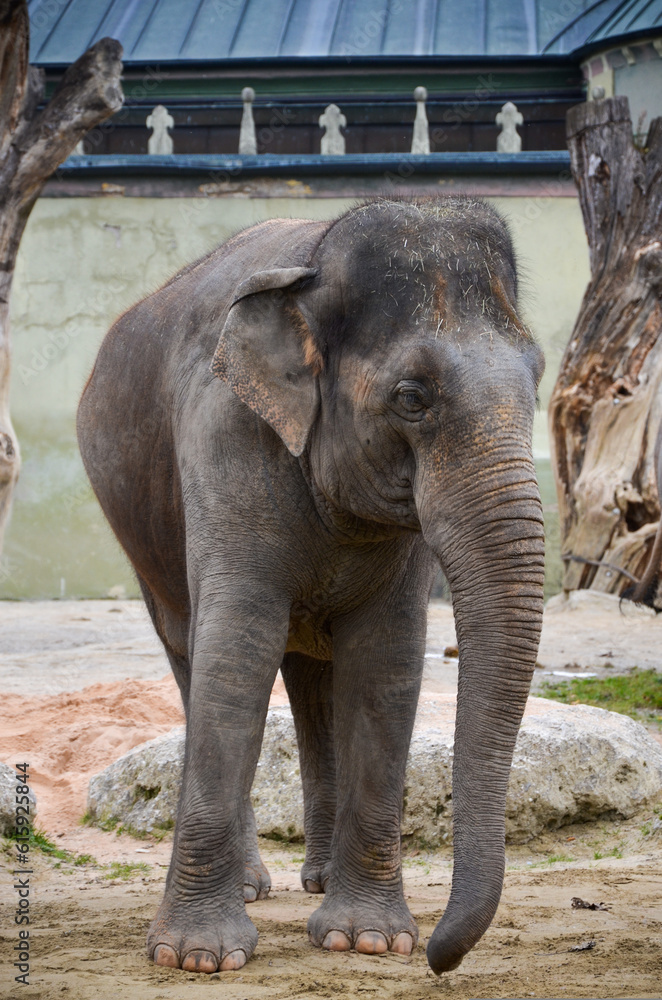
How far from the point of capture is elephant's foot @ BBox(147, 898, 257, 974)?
3.33 metres

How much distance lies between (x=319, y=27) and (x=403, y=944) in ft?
48.7

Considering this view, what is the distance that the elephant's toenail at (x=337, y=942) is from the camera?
363 centimetres

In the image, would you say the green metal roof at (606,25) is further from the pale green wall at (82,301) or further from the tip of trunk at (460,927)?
the tip of trunk at (460,927)

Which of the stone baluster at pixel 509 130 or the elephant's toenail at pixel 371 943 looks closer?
the elephant's toenail at pixel 371 943

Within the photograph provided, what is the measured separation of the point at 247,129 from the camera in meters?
14.7

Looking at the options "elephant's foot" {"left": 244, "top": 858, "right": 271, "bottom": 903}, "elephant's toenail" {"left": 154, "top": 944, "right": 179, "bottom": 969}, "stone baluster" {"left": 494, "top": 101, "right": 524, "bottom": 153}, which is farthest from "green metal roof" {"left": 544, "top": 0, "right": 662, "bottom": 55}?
"elephant's toenail" {"left": 154, "top": 944, "right": 179, "bottom": 969}

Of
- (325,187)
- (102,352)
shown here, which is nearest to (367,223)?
(102,352)

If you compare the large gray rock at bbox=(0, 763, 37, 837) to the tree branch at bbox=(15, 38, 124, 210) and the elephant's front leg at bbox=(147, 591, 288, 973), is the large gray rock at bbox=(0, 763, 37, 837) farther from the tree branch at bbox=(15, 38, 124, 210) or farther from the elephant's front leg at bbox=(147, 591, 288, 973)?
the tree branch at bbox=(15, 38, 124, 210)

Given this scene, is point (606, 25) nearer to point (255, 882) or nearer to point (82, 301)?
point (82, 301)

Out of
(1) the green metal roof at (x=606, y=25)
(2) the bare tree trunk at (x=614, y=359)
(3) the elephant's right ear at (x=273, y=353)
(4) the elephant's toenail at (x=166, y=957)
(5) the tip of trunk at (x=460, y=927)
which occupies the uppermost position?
(1) the green metal roof at (x=606, y=25)

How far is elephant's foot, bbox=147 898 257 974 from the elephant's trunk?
0.79 metres

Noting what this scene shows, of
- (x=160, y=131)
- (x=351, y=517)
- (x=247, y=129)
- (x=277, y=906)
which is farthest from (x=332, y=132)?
(x=351, y=517)

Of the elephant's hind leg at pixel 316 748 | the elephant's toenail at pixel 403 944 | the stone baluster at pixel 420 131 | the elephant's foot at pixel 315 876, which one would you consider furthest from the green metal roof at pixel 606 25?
the elephant's toenail at pixel 403 944

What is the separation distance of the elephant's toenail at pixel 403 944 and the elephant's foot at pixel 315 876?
74 centimetres
